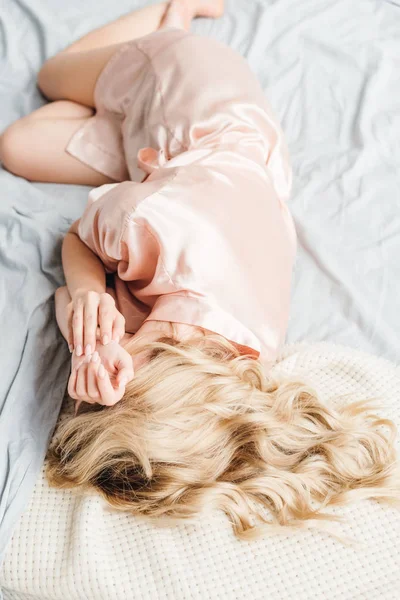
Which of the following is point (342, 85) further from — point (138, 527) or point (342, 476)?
point (138, 527)

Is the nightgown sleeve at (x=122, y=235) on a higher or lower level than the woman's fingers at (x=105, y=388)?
higher

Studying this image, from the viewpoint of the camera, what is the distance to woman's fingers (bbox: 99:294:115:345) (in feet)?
3.16

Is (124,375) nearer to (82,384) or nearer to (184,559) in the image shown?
(82,384)

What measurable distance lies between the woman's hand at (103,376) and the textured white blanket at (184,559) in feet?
0.52

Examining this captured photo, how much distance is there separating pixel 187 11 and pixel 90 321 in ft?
3.29

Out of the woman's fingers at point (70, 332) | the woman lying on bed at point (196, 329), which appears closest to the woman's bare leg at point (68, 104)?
the woman lying on bed at point (196, 329)

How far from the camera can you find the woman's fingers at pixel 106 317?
38.0 inches

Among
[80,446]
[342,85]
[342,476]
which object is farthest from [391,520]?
[342,85]

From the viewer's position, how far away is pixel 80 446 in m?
0.97

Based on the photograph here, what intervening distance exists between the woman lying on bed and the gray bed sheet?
0.06 meters

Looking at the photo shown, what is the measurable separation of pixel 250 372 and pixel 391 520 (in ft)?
0.91

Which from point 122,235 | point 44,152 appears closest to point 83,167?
point 44,152

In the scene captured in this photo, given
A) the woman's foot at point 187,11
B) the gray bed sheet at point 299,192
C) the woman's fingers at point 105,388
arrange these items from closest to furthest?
1. the woman's fingers at point 105,388
2. the gray bed sheet at point 299,192
3. the woman's foot at point 187,11

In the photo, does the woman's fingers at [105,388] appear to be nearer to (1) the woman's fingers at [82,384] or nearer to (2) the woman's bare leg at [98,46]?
(1) the woman's fingers at [82,384]
